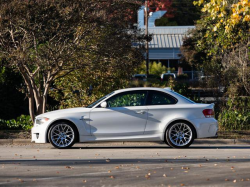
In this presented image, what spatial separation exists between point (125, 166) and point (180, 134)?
151 inches

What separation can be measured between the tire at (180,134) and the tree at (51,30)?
4.38m

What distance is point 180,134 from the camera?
47.1 feet

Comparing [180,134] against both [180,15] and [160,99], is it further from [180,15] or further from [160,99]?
[180,15]

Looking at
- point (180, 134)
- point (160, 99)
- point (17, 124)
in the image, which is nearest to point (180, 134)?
point (180, 134)

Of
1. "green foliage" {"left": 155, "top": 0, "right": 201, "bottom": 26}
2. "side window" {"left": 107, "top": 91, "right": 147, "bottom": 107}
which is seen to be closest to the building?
"green foliage" {"left": 155, "top": 0, "right": 201, "bottom": 26}

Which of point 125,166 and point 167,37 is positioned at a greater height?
point 167,37

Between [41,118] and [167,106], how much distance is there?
3.18 metres

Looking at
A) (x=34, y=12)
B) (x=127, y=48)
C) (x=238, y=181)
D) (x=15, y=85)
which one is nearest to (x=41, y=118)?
(x=34, y=12)

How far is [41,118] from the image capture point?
14.6 meters

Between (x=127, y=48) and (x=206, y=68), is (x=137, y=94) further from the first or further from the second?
(x=206, y=68)

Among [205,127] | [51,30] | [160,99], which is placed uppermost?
[51,30]

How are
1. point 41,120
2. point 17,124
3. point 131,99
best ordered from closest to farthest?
point 41,120 → point 131,99 → point 17,124

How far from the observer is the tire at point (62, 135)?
14.3 metres

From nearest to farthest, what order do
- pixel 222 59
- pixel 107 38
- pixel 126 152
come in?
pixel 126 152 < pixel 107 38 < pixel 222 59
